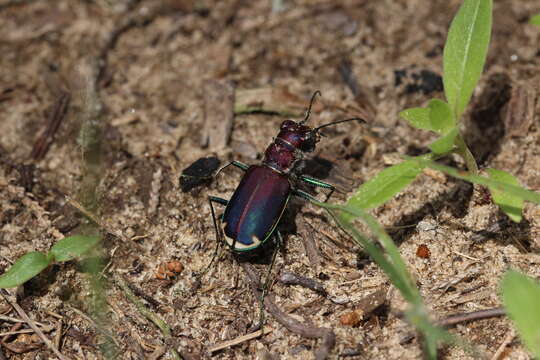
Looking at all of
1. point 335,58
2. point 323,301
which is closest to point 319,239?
point 323,301

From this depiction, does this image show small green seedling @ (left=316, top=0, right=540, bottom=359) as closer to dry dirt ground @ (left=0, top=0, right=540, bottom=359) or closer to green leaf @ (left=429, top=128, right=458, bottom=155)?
green leaf @ (left=429, top=128, right=458, bottom=155)

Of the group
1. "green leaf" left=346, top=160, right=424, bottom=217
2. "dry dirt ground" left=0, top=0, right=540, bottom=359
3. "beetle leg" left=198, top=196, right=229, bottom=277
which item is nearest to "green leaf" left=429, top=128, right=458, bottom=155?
"green leaf" left=346, top=160, right=424, bottom=217

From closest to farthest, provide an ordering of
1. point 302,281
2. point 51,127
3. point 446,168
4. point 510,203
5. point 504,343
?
1. point 446,168
2. point 504,343
3. point 510,203
4. point 302,281
5. point 51,127

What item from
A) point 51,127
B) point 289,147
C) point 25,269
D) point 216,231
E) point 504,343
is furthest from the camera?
point 51,127

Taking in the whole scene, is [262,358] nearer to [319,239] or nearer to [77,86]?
[319,239]

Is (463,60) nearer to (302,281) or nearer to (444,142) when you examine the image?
(444,142)

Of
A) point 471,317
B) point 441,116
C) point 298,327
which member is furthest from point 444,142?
point 298,327
